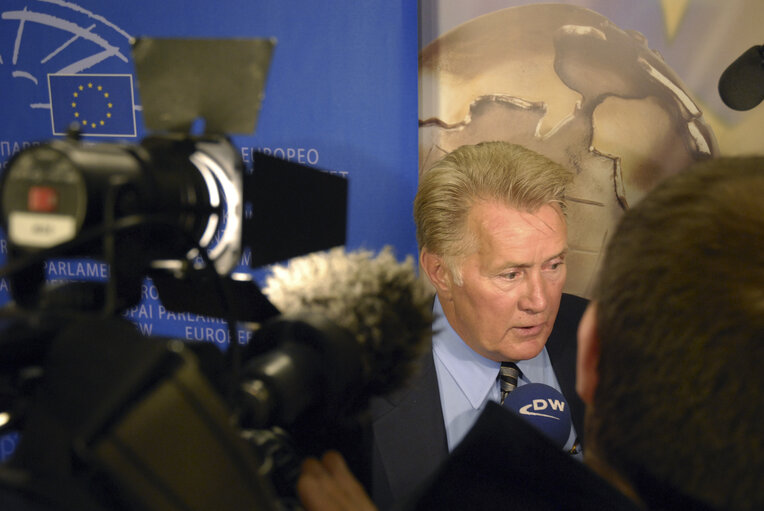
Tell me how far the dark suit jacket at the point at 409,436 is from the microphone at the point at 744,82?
0.90 m

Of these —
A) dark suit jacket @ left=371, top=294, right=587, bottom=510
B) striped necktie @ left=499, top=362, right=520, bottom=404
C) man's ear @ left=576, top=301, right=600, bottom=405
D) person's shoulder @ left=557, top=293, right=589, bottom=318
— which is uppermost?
man's ear @ left=576, top=301, right=600, bottom=405

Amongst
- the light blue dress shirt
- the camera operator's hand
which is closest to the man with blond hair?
the light blue dress shirt

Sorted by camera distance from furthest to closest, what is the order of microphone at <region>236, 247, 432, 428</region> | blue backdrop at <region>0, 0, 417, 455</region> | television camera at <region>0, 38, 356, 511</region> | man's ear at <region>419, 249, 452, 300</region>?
blue backdrop at <region>0, 0, 417, 455</region>, man's ear at <region>419, 249, 452, 300</region>, microphone at <region>236, 247, 432, 428</region>, television camera at <region>0, 38, 356, 511</region>

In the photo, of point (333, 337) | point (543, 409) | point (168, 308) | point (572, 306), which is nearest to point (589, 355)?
point (333, 337)

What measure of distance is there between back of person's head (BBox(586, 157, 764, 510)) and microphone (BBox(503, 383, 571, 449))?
84 centimetres

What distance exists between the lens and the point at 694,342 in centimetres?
50

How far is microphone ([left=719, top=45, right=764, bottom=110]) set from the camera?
64.9 inches

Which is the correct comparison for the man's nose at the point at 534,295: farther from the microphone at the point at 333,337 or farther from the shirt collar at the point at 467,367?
the microphone at the point at 333,337

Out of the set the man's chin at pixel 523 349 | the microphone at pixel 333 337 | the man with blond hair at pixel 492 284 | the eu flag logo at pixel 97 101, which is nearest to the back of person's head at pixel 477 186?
the man with blond hair at pixel 492 284

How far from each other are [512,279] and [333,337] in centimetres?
114

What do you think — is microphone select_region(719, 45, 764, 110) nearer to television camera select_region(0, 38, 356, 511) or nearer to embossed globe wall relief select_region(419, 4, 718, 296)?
embossed globe wall relief select_region(419, 4, 718, 296)

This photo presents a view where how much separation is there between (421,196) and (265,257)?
122cm

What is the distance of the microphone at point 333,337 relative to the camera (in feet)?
1.73

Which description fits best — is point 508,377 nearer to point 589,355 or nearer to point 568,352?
point 568,352
